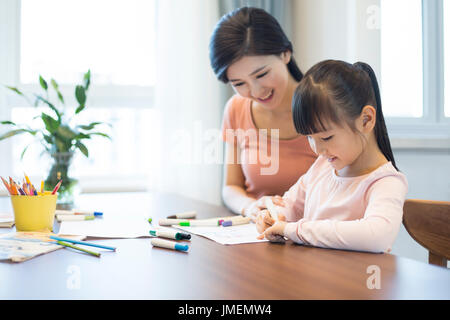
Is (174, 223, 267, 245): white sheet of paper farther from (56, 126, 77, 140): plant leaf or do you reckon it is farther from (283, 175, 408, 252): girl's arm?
(56, 126, 77, 140): plant leaf

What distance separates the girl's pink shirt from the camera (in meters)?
0.80

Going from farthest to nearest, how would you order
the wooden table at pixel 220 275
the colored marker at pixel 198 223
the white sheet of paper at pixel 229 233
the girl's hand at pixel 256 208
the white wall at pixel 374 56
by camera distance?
the white wall at pixel 374 56 → the girl's hand at pixel 256 208 → the colored marker at pixel 198 223 → the white sheet of paper at pixel 229 233 → the wooden table at pixel 220 275

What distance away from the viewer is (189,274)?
0.66 metres

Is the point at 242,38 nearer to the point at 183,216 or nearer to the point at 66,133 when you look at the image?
→ the point at 183,216

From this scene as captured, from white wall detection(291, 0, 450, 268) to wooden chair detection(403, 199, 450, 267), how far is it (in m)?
1.18

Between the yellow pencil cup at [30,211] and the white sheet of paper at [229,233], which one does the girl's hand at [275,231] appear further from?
the yellow pencil cup at [30,211]

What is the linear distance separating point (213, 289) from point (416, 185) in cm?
188

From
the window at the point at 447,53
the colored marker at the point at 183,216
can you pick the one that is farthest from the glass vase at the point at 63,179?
the window at the point at 447,53

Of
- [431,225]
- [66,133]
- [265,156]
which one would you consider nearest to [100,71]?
[66,133]

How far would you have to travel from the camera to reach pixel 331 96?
0.92 metres

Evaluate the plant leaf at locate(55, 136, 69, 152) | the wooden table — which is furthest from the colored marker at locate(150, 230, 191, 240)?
the plant leaf at locate(55, 136, 69, 152)

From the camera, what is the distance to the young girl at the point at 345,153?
33.1 inches

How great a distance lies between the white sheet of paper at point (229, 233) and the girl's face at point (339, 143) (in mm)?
233

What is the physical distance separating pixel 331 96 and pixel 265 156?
0.69 meters
